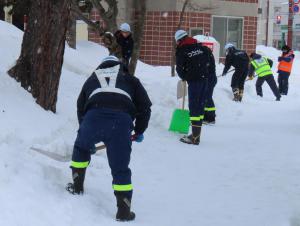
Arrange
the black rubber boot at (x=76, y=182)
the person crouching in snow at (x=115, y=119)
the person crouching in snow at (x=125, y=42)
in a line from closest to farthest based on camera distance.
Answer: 1. the person crouching in snow at (x=115, y=119)
2. the black rubber boot at (x=76, y=182)
3. the person crouching in snow at (x=125, y=42)

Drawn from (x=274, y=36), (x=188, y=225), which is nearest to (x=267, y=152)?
(x=188, y=225)

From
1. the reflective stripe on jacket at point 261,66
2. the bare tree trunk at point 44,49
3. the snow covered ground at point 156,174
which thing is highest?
the bare tree trunk at point 44,49

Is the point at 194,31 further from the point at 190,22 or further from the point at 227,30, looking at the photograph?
the point at 227,30

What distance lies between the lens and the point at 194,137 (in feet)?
28.0

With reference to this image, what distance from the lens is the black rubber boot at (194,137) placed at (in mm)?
8516

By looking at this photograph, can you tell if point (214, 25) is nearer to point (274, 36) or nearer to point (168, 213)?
point (168, 213)

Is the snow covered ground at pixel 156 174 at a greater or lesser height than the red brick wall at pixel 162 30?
lesser

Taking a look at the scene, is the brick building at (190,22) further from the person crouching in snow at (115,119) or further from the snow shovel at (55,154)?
the person crouching in snow at (115,119)

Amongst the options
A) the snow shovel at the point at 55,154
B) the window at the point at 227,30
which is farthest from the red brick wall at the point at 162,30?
the snow shovel at the point at 55,154

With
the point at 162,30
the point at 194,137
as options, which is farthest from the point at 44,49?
the point at 162,30

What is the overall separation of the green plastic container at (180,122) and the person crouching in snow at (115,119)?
440cm

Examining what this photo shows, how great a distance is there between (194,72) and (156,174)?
234 centimetres

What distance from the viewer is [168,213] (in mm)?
5164

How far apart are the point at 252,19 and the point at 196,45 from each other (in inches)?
615
